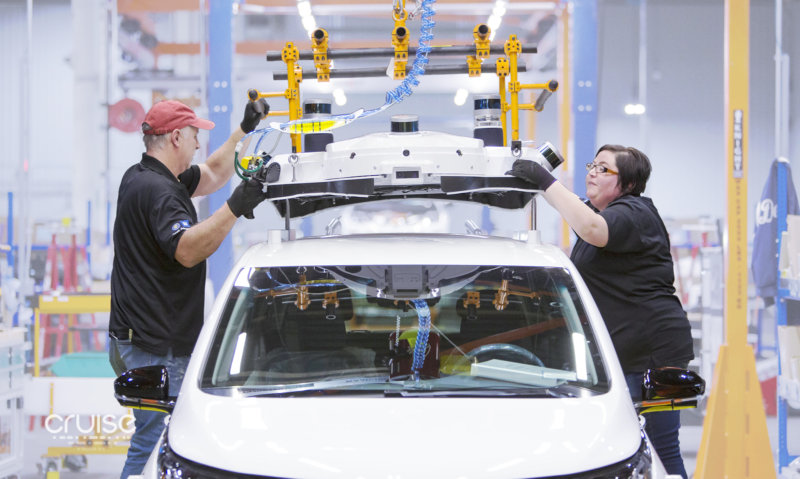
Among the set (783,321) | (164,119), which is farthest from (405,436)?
(783,321)

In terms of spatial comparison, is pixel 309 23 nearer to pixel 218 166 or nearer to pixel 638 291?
pixel 218 166

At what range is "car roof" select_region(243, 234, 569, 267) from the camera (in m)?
2.14

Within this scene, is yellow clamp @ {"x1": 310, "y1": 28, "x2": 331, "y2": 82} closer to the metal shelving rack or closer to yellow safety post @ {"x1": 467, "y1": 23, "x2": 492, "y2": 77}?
yellow safety post @ {"x1": 467, "y1": 23, "x2": 492, "y2": 77}

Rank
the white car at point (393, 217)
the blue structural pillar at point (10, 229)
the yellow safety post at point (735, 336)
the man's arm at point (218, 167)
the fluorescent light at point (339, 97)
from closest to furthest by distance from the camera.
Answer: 1. the man's arm at point (218, 167)
2. the yellow safety post at point (735, 336)
3. the blue structural pillar at point (10, 229)
4. the fluorescent light at point (339, 97)
5. the white car at point (393, 217)

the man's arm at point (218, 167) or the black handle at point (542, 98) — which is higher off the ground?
the black handle at point (542, 98)

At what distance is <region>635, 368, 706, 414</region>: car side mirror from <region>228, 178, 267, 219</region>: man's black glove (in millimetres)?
1383

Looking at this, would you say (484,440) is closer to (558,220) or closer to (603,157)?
(603,157)

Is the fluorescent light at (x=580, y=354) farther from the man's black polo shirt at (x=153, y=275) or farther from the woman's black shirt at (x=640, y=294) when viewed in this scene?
the man's black polo shirt at (x=153, y=275)

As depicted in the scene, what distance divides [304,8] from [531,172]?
A: 2.98 meters

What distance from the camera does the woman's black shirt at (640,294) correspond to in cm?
267

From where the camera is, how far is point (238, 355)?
6.58 ft

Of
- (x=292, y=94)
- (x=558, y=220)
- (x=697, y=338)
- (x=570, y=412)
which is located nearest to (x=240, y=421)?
(x=570, y=412)

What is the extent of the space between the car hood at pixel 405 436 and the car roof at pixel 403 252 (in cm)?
52

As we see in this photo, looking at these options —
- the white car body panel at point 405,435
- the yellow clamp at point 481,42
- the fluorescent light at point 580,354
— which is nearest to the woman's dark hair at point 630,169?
the yellow clamp at point 481,42
